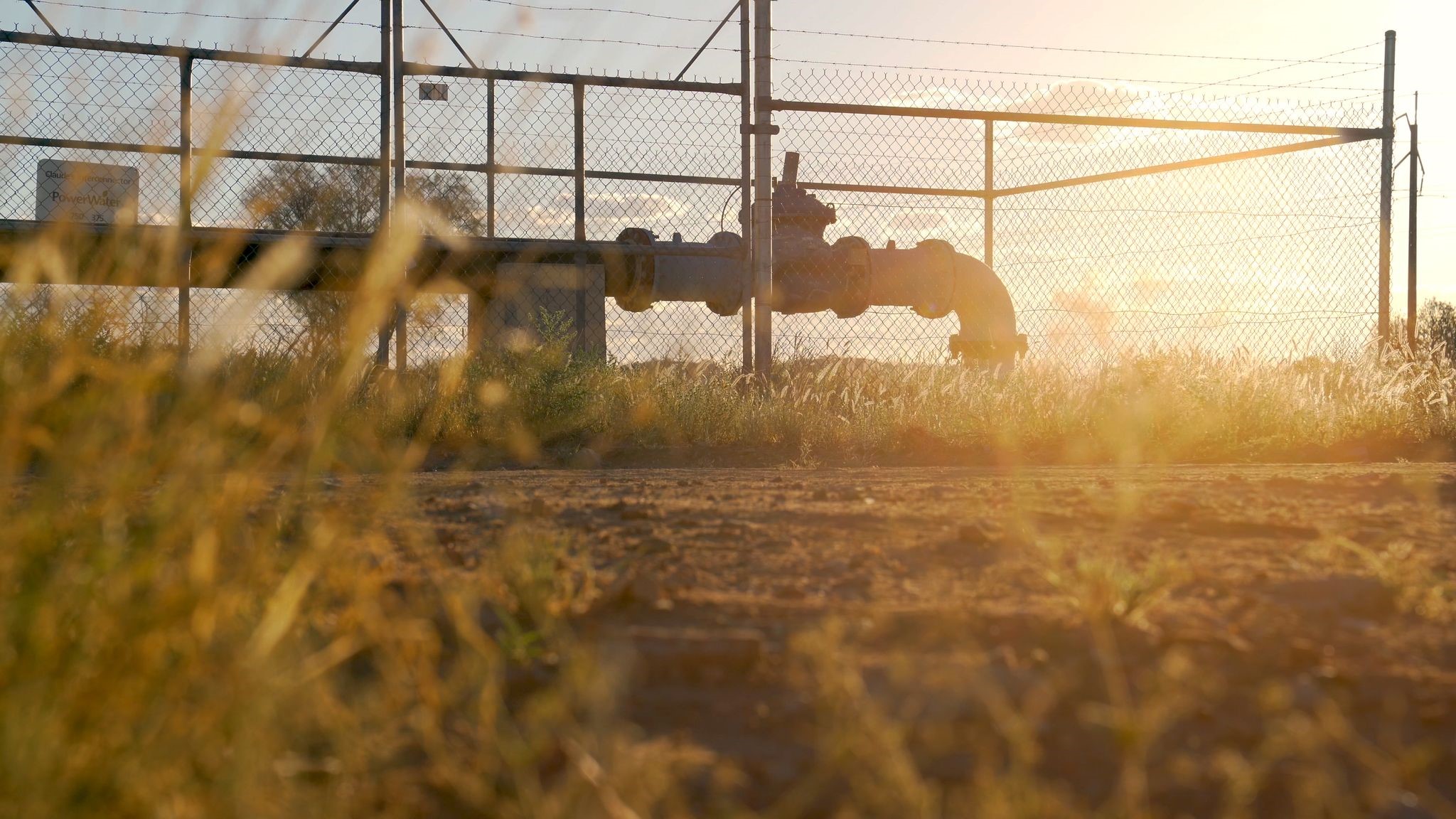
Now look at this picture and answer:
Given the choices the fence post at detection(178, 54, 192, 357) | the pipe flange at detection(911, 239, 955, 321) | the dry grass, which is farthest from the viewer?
the pipe flange at detection(911, 239, 955, 321)

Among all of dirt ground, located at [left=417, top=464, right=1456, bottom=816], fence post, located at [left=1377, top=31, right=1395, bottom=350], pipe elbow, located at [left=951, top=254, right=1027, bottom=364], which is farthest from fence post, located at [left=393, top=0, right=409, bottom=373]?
fence post, located at [left=1377, top=31, right=1395, bottom=350]

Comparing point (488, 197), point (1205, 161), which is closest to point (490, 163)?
point (488, 197)

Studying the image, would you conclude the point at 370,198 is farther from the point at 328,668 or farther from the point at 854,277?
the point at 328,668

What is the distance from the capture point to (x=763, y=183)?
829 cm

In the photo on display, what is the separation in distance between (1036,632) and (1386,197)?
834 centimetres

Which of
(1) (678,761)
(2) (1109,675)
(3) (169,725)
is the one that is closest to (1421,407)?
(2) (1109,675)

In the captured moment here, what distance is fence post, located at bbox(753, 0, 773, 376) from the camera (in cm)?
829

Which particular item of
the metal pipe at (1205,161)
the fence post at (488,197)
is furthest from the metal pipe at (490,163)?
the metal pipe at (1205,161)

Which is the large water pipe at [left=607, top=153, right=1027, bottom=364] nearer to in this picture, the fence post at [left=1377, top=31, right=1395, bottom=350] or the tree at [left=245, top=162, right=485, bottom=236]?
the tree at [left=245, top=162, right=485, bottom=236]

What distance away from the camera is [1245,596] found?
7.98 feet

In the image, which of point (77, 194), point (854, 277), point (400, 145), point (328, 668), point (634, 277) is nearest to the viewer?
point (328, 668)

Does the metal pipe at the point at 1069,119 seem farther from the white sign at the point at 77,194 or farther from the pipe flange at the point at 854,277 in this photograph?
the white sign at the point at 77,194

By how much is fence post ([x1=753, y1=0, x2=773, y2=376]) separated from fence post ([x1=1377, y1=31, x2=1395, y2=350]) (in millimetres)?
4374

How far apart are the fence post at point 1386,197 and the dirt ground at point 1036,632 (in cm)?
642
